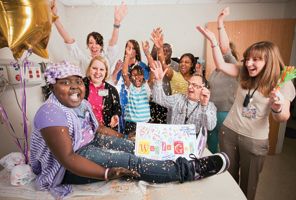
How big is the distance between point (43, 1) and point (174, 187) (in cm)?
86

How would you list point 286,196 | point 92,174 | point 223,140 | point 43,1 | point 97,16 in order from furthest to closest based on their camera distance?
point 286,196 → point 223,140 → point 97,16 → point 92,174 → point 43,1

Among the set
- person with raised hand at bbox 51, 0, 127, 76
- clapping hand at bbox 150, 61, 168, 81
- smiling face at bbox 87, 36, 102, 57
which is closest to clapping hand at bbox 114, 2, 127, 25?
person with raised hand at bbox 51, 0, 127, 76

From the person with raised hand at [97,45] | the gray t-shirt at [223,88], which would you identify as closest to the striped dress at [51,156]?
the person with raised hand at [97,45]

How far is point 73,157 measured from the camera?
0.72m

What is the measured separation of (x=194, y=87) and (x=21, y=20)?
0.76 meters

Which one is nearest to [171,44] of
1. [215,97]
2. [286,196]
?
[215,97]

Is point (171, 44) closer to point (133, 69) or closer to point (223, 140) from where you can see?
point (133, 69)

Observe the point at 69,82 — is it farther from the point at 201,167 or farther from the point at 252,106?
the point at 252,106

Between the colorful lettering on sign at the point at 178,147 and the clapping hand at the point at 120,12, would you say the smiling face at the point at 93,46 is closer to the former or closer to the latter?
the clapping hand at the point at 120,12

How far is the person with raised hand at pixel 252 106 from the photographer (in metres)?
0.84

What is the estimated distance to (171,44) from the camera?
3.08 feet

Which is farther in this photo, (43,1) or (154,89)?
(154,89)

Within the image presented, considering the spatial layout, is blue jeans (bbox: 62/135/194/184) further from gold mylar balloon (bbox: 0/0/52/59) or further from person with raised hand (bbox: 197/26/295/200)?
gold mylar balloon (bbox: 0/0/52/59)

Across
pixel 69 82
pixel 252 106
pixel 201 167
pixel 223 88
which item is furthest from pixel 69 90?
pixel 252 106
